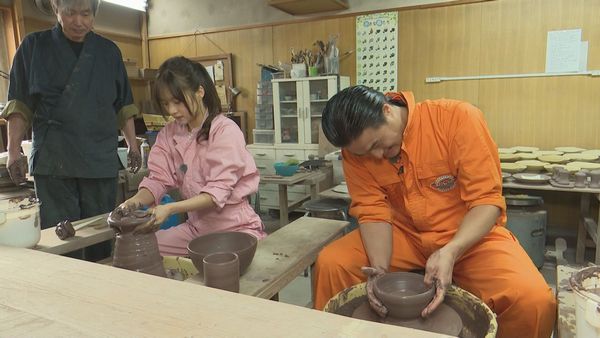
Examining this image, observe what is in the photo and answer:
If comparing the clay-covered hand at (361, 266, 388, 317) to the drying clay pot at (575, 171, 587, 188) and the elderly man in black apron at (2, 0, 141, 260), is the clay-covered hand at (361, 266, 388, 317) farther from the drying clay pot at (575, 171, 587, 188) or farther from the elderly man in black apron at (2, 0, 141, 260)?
the drying clay pot at (575, 171, 587, 188)

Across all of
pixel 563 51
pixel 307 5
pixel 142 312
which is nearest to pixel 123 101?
pixel 142 312

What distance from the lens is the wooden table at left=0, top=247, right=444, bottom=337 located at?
0.82 meters

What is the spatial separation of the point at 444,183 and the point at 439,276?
1.65 ft

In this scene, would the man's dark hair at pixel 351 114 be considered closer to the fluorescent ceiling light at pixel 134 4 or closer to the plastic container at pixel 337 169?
the plastic container at pixel 337 169

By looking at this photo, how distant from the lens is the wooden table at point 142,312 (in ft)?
2.69

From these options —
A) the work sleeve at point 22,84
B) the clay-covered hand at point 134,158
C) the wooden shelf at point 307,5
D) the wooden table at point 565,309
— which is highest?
the wooden shelf at point 307,5

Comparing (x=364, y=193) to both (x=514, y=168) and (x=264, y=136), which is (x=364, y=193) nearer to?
(x=514, y=168)

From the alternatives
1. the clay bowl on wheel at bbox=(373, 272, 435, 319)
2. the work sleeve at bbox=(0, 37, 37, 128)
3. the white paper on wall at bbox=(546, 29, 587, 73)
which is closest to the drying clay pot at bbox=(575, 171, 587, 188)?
the white paper on wall at bbox=(546, 29, 587, 73)

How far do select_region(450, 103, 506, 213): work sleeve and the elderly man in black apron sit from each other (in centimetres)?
186

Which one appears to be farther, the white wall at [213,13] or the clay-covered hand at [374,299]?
the white wall at [213,13]

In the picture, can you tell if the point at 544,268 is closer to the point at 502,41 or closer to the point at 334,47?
the point at 502,41

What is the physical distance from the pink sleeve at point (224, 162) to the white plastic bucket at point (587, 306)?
4.17 feet

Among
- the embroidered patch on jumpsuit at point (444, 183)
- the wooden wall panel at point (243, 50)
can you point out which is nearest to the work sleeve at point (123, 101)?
the embroidered patch on jumpsuit at point (444, 183)

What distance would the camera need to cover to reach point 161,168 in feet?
6.88
